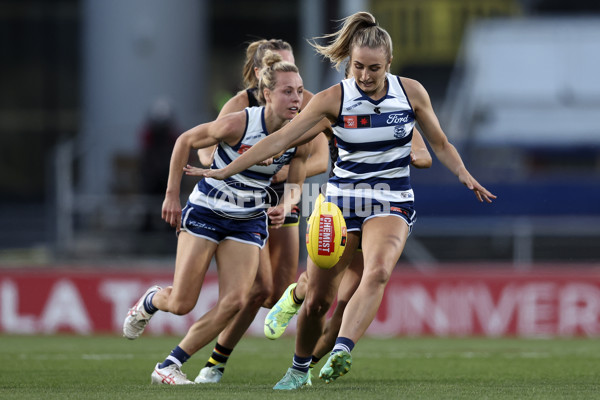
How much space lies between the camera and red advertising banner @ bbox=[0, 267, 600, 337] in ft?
44.1

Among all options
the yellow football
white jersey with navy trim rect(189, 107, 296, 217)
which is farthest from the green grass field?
white jersey with navy trim rect(189, 107, 296, 217)

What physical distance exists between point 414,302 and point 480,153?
2.56 meters

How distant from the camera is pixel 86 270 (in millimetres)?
13883

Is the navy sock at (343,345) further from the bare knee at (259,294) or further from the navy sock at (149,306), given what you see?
the navy sock at (149,306)

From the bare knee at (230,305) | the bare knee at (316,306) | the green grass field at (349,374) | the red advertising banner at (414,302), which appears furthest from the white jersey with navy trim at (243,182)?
the red advertising banner at (414,302)

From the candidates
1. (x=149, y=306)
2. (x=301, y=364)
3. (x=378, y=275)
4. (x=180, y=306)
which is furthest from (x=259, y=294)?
(x=378, y=275)

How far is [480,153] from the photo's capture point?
15.1 metres

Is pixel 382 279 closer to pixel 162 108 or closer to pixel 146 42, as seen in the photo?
pixel 162 108

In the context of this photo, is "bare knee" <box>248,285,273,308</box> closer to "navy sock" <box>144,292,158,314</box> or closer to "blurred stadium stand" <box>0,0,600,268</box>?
"navy sock" <box>144,292,158,314</box>

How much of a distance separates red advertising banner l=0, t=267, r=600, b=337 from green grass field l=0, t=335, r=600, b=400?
28.8 inches

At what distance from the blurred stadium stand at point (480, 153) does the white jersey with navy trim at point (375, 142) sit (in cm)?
706

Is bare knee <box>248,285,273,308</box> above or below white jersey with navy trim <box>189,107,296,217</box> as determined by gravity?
below

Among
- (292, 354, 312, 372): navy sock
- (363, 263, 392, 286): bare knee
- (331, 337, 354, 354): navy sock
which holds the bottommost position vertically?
(292, 354, 312, 372): navy sock

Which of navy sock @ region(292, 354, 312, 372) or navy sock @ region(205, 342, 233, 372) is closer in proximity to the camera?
navy sock @ region(292, 354, 312, 372)
